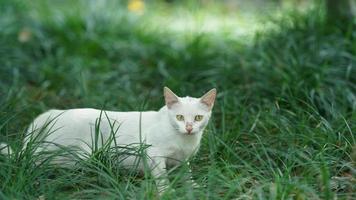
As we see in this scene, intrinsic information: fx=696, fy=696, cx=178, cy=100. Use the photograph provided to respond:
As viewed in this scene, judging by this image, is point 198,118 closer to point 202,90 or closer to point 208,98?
point 208,98

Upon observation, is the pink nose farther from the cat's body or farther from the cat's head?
the cat's body

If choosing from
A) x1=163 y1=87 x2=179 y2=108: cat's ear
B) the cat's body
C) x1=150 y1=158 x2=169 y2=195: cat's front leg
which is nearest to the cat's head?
x1=163 y1=87 x2=179 y2=108: cat's ear

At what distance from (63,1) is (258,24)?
3.35 metres

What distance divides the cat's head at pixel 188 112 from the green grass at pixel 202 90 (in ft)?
0.81

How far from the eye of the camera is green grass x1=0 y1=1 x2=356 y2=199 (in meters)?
3.75

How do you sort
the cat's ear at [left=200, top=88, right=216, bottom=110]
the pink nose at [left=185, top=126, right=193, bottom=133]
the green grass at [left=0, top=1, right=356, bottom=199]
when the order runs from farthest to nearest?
the cat's ear at [left=200, top=88, right=216, bottom=110]
the pink nose at [left=185, top=126, right=193, bottom=133]
the green grass at [left=0, top=1, right=356, bottom=199]

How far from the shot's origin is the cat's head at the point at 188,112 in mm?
3934

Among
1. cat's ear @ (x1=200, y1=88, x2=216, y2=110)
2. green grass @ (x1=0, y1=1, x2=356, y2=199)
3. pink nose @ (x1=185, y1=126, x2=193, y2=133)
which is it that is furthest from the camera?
cat's ear @ (x1=200, y1=88, x2=216, y2=110)

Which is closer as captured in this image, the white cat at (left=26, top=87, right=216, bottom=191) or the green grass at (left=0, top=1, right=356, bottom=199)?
the green grass at (left=0, top=1, right=356, bottom=199)

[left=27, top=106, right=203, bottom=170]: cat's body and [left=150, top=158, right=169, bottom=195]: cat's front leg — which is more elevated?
[left=27, top=106, right=203, bottom=170]: cat's body

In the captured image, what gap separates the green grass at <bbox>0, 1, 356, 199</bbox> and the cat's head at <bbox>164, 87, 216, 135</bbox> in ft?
0.81

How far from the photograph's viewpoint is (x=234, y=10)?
411 inches

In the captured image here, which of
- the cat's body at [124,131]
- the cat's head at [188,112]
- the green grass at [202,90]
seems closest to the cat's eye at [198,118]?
the cat's head at [188,112]

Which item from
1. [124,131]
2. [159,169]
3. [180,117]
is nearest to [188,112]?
[180,117]
